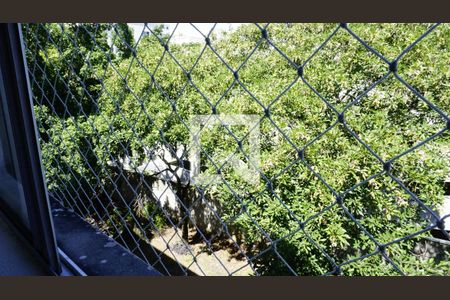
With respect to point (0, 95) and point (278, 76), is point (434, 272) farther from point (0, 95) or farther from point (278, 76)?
point (0, 95)

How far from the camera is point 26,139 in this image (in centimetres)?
72

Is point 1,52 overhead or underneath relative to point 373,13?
overhead

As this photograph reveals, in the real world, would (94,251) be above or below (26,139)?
below

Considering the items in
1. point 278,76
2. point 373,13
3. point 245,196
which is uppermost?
point 278,76

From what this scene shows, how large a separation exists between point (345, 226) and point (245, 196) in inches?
29.8

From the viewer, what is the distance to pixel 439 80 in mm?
2234

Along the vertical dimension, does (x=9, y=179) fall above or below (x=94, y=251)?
above

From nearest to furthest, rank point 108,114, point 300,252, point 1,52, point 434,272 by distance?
point 1,52
point 434,272
point 300,252
point 108,114

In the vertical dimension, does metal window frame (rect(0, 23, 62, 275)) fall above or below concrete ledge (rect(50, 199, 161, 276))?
above

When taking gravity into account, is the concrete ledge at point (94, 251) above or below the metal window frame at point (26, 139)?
below

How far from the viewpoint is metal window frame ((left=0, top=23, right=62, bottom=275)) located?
66cm

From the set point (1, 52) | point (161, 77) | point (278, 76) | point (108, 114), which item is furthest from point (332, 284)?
point (108, 114)

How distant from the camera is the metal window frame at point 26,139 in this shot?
0.66m

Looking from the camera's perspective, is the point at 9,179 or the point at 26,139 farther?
the point at 9,179
